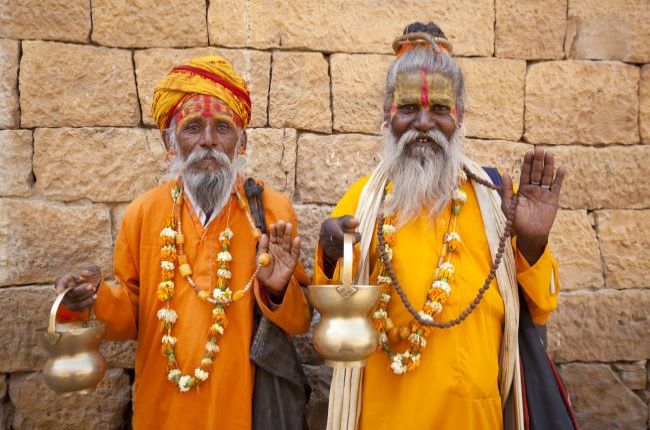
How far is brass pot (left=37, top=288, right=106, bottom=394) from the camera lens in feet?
5.94

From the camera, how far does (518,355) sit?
1.92 m

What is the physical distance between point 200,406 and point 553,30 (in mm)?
3004

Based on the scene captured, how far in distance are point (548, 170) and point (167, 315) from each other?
5.15ft

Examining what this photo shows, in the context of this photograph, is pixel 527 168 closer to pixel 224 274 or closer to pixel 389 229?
pixel 389 229

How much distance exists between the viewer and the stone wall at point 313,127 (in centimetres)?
290

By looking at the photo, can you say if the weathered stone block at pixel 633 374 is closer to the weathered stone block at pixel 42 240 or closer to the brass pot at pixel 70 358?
the brass pot at pixel 70 358

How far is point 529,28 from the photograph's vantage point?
3227 mm

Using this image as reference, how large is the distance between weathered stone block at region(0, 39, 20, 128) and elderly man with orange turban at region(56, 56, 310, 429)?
1148 millimetres

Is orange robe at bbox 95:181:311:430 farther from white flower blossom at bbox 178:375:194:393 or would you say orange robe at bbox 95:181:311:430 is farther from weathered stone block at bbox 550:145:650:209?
weathered stone block at bbox 550:145:650:209

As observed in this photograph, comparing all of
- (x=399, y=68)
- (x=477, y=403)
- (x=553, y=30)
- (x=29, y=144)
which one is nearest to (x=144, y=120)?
(x=29, y=144)

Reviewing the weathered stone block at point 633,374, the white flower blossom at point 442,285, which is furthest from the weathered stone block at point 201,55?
the weathered stone block at point 633,374

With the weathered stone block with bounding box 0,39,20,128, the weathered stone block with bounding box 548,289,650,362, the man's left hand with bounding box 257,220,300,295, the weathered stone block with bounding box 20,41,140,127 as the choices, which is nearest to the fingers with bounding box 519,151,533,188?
the man's left hand with bounding box 257,220,300,295

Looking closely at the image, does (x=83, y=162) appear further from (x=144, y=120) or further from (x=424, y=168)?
(x=424, y=168)

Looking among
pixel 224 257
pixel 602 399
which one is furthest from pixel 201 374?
pixel 602 399
